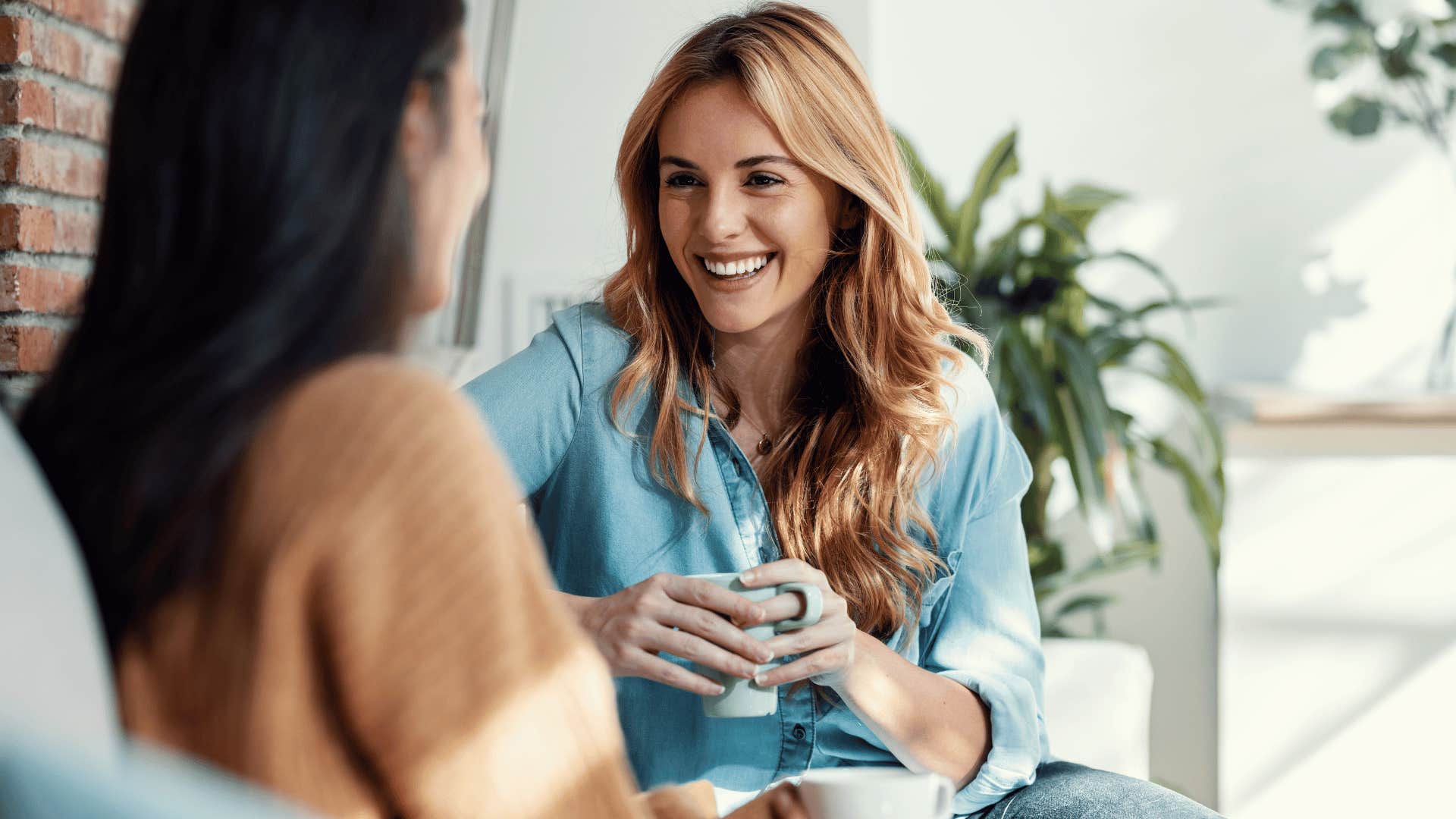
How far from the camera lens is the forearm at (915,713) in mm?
1230

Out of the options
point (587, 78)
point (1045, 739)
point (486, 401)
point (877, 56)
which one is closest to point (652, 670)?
point (486, 401)

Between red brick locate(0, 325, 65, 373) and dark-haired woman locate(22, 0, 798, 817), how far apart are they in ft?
2.31

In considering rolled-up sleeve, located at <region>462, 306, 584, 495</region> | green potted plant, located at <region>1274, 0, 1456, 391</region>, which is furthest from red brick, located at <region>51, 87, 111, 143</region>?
green potted plant, located at <region>1274, 0, 1456, 391</region>

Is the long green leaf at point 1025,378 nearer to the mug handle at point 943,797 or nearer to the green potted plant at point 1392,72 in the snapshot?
the green potted plant at point 1392,72

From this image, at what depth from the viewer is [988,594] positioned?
1382 millimetres

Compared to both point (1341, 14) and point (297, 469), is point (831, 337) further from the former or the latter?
point (1341, 14)

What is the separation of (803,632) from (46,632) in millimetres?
704

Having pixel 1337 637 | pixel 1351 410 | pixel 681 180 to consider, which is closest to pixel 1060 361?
pixel 1351 410

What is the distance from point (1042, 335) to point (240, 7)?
203 centimetres

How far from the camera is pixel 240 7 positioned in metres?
0.59

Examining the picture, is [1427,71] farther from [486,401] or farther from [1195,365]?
[486,401]

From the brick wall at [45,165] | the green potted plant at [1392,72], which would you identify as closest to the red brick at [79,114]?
the brick wall at [45,165]

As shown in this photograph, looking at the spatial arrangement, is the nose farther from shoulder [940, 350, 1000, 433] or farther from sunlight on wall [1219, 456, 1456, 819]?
sunlight on wall [1219, 456, 1456, 819]

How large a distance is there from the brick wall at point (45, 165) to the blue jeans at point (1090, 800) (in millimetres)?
1039
